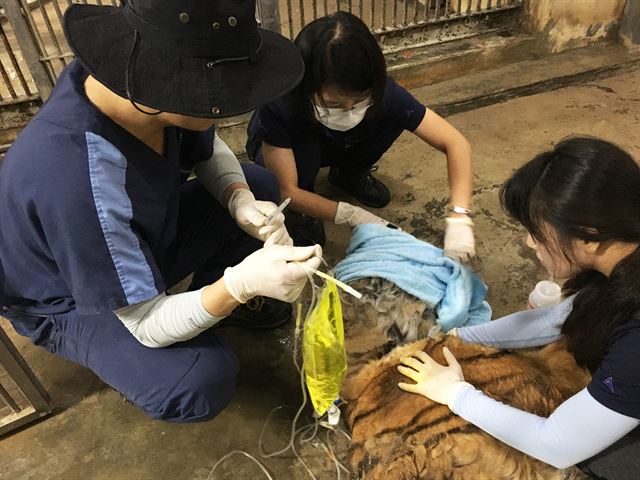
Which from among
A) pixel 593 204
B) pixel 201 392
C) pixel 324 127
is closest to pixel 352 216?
pixel 324 127

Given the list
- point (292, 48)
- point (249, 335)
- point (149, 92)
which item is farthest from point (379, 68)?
point (249, 335)

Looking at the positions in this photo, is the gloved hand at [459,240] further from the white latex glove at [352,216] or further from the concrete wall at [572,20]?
the concrete wall at [572,20]

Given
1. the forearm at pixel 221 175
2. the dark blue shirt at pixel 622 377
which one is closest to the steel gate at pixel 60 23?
the forearm at pixel 221 175

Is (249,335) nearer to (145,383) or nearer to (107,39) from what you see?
(145,383)

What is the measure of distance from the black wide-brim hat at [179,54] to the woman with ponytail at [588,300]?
22.6 inches

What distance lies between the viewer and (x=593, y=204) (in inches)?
37.3

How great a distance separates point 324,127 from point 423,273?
617 mm

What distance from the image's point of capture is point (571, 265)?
108 cm

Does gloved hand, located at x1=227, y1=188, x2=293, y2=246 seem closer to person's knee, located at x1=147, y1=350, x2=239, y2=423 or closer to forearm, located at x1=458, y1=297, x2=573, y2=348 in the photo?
person's knee, located at x1=147, y1=350, x2=239, y2=423

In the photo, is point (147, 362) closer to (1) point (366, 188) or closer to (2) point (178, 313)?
(2) point (178, 313)

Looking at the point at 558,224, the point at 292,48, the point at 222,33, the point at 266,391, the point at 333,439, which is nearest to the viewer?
the point at 222,33

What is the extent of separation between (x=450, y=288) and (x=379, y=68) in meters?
0.67

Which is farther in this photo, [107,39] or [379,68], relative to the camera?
[379,68]

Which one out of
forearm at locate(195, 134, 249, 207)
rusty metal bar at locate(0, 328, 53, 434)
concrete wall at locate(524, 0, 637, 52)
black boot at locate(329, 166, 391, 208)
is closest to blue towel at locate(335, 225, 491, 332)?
forearm at locate(195, 134, 249, 207)
